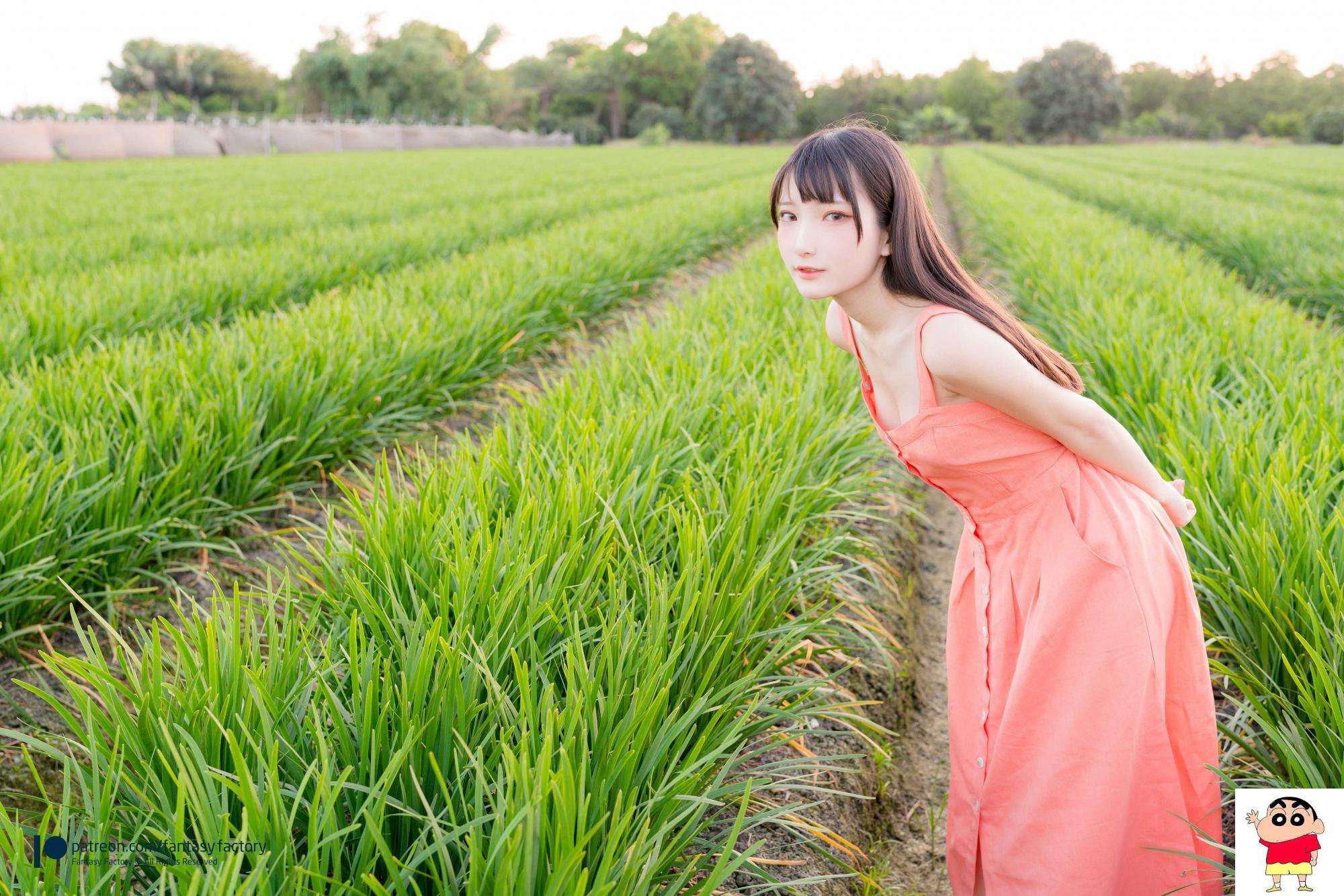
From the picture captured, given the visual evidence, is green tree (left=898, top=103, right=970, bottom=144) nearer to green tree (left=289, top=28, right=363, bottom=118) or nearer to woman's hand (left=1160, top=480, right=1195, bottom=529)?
green tree (left=289, top=28, right=363, bottom=118)

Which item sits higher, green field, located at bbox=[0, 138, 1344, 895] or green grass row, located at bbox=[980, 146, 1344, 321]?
green grass row, located at bbox=[980, 146, 1344, 321]

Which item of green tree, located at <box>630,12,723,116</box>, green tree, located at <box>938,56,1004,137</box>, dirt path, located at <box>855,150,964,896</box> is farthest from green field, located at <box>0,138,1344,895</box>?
green tree, located at <box>938,56,1004,137</box>

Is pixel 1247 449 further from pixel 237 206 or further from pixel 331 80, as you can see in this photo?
pixel 331 80

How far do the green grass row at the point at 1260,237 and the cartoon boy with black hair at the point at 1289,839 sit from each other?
410cm

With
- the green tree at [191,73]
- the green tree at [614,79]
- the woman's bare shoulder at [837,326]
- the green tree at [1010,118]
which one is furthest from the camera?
the green tree at [614,79]

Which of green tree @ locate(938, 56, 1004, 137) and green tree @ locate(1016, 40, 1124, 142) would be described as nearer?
green tree @ locate(1016, 40, 1124, 142)

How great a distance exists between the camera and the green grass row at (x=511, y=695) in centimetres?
96

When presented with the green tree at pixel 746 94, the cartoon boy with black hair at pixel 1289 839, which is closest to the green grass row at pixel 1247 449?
the cartoon boy with black hair at pixel 1289 839

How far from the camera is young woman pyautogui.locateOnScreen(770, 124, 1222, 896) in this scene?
1.15m

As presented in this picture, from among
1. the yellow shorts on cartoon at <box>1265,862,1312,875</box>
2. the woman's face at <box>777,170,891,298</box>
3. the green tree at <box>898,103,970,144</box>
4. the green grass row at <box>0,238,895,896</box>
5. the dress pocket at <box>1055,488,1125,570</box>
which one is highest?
the green tree at <box>898,103,970,144</box>

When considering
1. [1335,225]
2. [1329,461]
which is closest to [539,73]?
[1335,225]

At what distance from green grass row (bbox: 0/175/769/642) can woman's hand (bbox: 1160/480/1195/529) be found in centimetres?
222

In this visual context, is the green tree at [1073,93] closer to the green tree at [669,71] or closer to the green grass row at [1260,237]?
the green tree at [669,71]

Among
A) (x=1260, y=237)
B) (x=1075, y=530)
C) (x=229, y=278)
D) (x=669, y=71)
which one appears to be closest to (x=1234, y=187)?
(x=1260, y=237)
